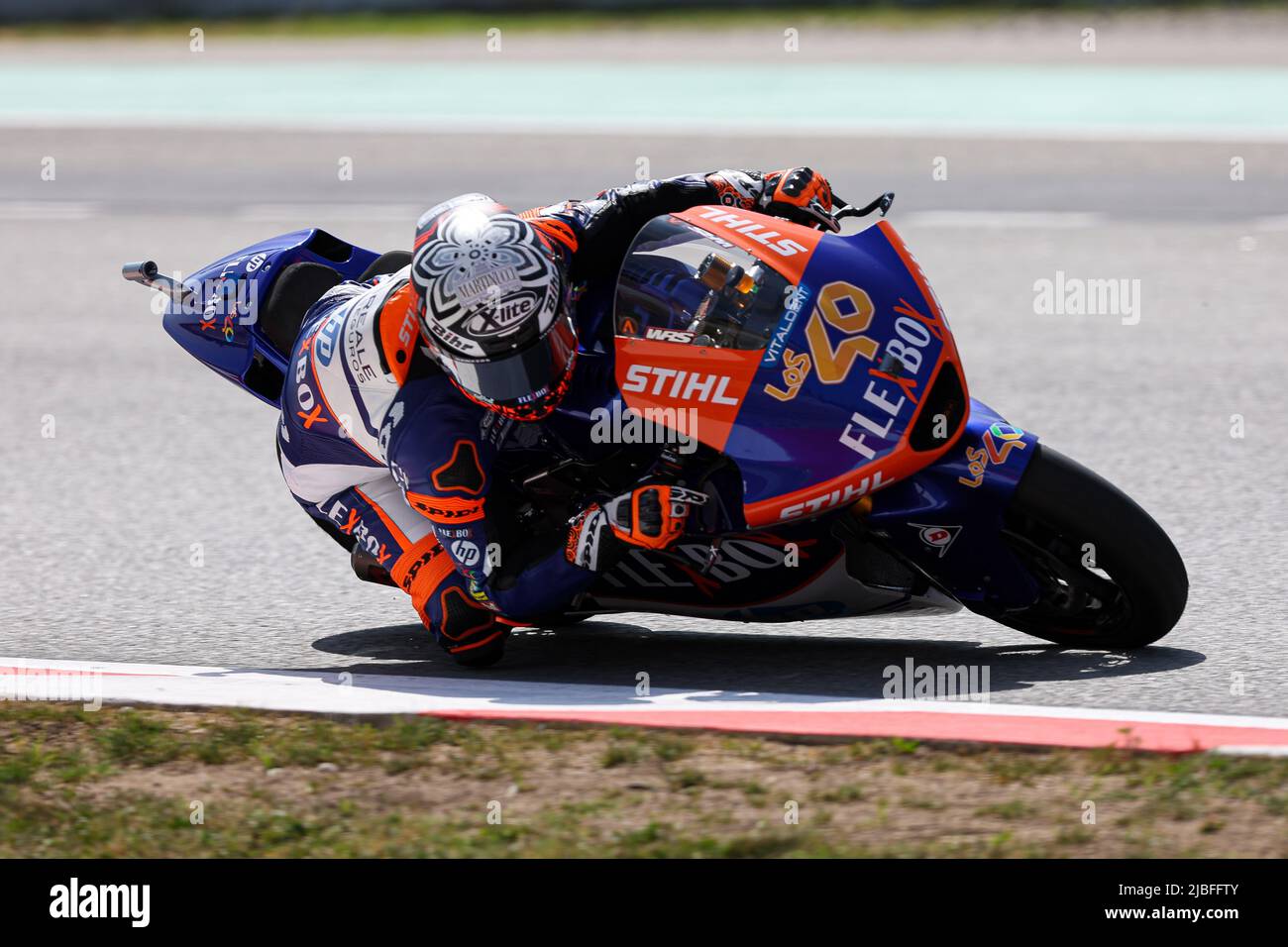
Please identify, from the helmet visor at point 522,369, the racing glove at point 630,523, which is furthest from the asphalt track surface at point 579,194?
the helmet visor at point 522,369

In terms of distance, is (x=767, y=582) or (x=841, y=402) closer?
(x=841, y=402)

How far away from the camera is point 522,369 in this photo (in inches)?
192

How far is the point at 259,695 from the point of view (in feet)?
16.7

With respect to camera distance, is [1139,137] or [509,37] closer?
[1139,137]

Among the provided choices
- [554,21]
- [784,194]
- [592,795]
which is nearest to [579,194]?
[784,194]

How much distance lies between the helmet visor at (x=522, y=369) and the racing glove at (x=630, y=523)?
34cm

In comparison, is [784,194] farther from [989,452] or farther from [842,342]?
[989,452]

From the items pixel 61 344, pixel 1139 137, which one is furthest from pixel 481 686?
pixel 1139 137

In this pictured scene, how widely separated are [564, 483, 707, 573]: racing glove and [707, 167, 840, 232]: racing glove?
3.13 ft

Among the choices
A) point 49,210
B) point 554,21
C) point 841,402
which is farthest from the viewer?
point 554,21

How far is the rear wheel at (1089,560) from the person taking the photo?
4.93m

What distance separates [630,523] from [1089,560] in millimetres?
1181

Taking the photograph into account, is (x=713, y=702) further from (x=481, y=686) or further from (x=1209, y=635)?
(x=1209, y=635)

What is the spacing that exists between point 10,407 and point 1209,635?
18.2 ft
